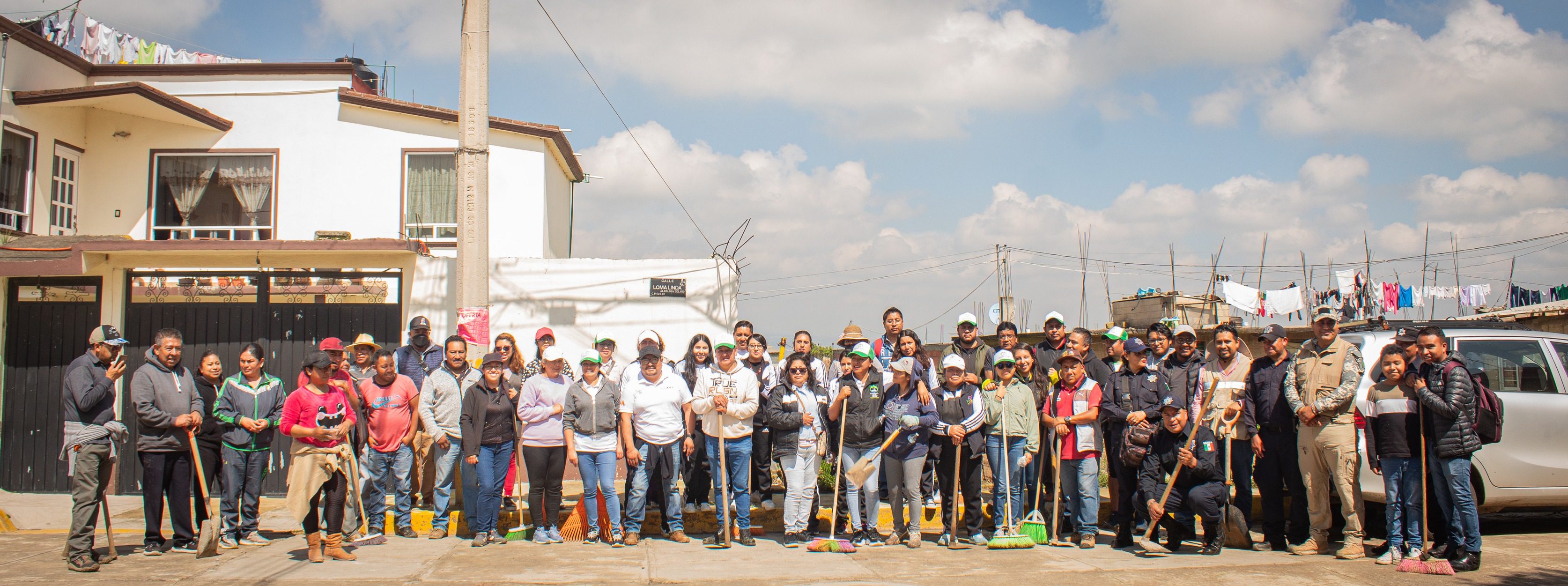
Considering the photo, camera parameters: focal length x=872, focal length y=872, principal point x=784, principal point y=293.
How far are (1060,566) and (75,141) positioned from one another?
45.5 feet

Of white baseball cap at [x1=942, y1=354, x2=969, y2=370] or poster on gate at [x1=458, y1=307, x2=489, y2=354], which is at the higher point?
poster on gate at [x1=458, y1=307, x2=489, y2=354]

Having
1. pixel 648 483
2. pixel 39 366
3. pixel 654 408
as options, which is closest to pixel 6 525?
pixel 39 366

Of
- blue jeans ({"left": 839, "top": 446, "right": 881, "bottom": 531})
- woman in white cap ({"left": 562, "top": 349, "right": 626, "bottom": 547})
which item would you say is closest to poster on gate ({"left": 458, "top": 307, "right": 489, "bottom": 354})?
woman in white cap ({"left": 562, "top": 349, "right": 626, "bottom": 547})

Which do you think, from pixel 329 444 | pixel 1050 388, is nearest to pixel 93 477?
pixel 329 444

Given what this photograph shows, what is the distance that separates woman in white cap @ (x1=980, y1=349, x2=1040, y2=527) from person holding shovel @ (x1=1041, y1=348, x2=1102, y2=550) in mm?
232

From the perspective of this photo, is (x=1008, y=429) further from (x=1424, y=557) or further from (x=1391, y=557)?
(x=1424, y=557)

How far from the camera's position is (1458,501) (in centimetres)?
654

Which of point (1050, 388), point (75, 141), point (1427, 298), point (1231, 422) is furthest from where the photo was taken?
point (1427, 298)

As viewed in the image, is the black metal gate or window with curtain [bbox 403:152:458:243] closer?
the black metal gate

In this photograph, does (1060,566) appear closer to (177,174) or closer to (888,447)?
(888,447)

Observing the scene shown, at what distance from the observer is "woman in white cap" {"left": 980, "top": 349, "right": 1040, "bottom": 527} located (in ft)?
25.1

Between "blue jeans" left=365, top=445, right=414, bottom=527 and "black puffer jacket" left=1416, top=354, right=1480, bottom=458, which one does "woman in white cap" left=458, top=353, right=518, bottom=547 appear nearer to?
→ "blue jeans" left=365, top=445, right=414, bottom=527

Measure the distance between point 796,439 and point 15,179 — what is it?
36.9 feet

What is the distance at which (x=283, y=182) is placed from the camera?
12547 mm
